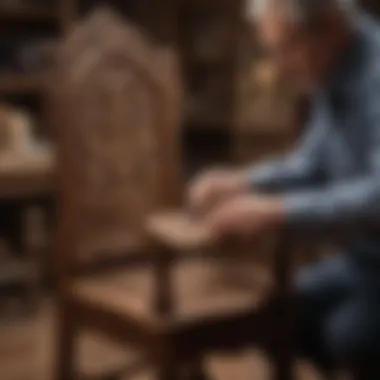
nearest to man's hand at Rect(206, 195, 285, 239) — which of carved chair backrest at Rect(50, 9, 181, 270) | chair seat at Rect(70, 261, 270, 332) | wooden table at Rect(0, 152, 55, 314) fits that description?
chair seat at Rect(70, 261, 270, 332)

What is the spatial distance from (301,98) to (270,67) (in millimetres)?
192

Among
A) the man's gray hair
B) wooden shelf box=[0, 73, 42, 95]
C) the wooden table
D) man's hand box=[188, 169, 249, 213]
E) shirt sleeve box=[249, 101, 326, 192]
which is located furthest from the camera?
wooden shelf box=[0, 73, 42, 95]

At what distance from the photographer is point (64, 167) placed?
2111 millimetres

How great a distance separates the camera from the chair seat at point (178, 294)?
188 cm

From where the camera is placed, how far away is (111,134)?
89.3 inches

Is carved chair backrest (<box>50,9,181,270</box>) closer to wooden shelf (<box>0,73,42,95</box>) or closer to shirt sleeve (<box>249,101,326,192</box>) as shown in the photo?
shirt sleeve (<box>249,101,326,192</box>)

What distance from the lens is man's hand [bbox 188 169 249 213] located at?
1.95 m

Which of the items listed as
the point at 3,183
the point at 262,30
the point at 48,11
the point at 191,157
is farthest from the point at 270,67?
the point at 262,30

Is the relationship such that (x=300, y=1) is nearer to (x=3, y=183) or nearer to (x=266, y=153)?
(x=3, y=183)

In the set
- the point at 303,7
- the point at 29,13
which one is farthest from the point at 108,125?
the point at 29,13

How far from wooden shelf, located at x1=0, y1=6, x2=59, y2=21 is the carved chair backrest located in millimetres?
1507

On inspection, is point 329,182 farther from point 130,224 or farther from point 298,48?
point 130,224

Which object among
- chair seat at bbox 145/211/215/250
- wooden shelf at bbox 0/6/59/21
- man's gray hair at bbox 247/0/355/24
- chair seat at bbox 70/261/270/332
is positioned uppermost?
man's gray hair at bbox 247/0/355/24

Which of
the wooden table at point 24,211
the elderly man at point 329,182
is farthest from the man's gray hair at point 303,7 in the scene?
the wooden table at point 24,211
